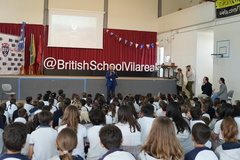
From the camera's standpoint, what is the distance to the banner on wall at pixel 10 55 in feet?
39.7

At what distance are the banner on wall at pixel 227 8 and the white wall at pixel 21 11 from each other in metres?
8.51

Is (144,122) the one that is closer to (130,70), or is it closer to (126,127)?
(126,127)

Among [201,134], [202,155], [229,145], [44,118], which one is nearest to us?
[202,155]

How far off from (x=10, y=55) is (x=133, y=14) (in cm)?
681

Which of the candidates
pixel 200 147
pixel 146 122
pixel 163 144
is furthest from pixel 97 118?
pixel 200 147

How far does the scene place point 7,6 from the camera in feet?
46.3

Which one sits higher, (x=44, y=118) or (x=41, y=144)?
(x=44, y=118)

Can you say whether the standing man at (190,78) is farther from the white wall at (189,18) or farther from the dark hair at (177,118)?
the dark hair at (177,118)

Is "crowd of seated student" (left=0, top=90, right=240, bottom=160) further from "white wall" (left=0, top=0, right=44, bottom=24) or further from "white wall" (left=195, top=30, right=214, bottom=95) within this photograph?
"white wall" (left=0, top=0, right=44, bottom=24)

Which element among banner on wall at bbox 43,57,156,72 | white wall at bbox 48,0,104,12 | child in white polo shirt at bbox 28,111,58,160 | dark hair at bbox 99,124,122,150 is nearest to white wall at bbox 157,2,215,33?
banner on wall at bbox 43,57,156,72

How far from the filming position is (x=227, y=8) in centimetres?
1016

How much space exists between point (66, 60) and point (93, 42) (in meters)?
1.67

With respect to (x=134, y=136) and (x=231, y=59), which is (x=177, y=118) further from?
(x=231, y=59)

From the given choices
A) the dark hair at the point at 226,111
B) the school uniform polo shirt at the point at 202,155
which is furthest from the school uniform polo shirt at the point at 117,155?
the dark hair at the point at 226,111
